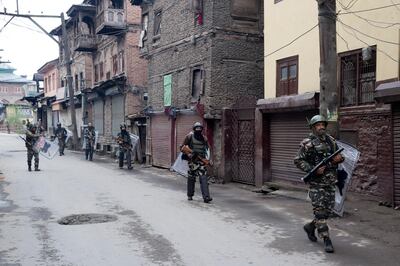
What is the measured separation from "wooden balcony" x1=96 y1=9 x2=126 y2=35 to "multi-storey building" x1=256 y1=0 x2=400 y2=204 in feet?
46.0

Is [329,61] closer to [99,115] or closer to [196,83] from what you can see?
[196,83]

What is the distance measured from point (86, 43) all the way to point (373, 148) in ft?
80.7

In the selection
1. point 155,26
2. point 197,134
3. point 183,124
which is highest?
point 155,26

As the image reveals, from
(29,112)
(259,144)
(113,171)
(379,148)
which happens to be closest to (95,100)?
(113,171)

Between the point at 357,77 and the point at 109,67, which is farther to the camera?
the point at 109,67

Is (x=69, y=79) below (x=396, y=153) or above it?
above

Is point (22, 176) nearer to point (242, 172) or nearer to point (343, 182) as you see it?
point (242, 172)

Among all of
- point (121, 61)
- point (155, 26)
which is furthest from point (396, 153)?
point (121, 61)

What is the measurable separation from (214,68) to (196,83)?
148 cm

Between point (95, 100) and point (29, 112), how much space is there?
54424 mm

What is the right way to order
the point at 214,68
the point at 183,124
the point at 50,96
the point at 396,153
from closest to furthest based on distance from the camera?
the point at 396,153 → the point at 214,68 → the point at 183,124 → the point at 50,96

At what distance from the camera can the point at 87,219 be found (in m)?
8.96

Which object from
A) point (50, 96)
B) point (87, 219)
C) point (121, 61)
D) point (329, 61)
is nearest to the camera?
point (87, 219)

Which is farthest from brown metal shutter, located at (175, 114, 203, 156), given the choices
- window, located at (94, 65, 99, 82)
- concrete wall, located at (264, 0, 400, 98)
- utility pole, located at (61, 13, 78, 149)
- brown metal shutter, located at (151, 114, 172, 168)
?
window, located at (94, 65, 99, 82)
